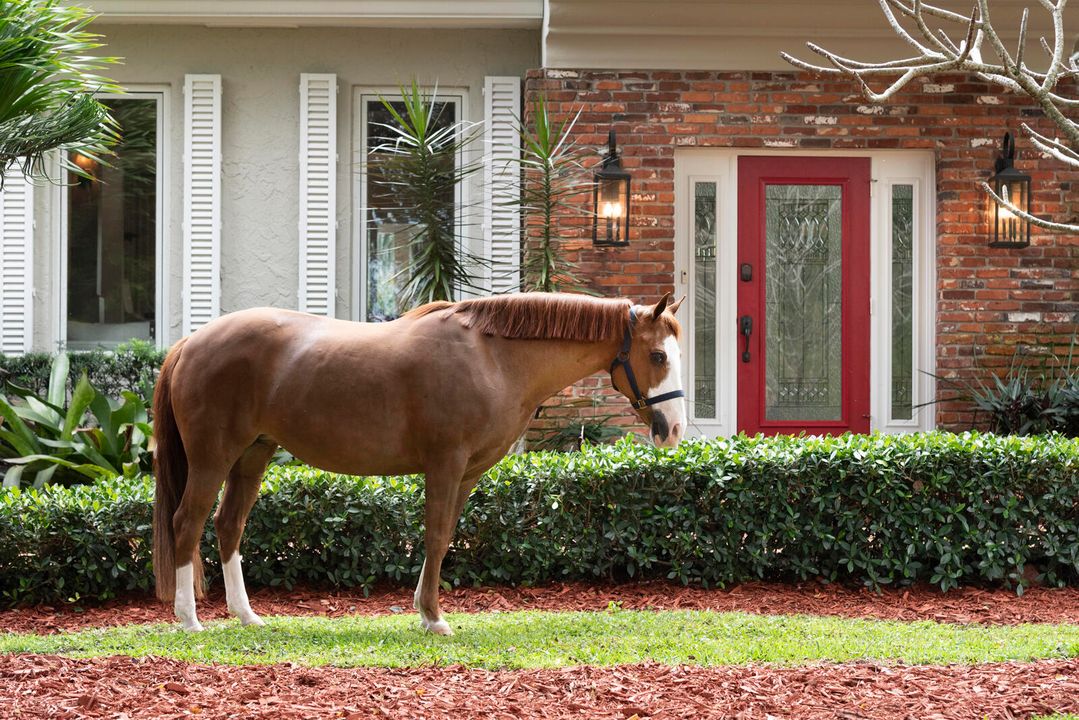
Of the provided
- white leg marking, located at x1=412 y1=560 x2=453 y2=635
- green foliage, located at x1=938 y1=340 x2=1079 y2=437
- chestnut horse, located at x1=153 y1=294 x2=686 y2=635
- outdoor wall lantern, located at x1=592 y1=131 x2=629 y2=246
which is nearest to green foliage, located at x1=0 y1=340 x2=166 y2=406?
outdoor wall lantern, located at x1=592 y1=131 x2=629 y2=246

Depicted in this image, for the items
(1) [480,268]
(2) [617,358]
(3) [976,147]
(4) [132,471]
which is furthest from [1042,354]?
(4) [132,471]

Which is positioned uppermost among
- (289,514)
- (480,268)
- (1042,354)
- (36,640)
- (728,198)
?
(728,198)

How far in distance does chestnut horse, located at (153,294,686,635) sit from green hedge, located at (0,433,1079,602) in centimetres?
94

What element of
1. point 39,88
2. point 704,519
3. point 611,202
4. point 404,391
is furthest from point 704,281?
point 39,88

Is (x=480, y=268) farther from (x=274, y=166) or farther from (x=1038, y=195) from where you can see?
(x=1038, y=195)

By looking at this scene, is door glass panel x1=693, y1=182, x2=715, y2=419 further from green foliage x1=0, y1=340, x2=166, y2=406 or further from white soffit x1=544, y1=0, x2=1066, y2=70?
green foliage x1=0, y1=340, x2=166, y2=406

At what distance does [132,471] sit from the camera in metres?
6.09

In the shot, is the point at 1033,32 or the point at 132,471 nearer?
the point at 132,471

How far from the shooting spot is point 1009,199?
26.2 ft

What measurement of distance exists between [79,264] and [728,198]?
17.8ft

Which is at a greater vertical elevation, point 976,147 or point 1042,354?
point 976,147

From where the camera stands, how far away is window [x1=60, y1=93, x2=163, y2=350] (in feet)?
28.5

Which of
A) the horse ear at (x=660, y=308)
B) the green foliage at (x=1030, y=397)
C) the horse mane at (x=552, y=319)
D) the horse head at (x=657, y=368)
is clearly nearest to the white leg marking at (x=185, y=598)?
the horse mane at (x=552, y=319)

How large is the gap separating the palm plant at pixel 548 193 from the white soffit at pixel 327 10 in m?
0.84
